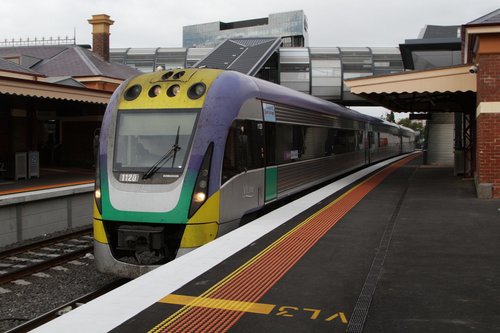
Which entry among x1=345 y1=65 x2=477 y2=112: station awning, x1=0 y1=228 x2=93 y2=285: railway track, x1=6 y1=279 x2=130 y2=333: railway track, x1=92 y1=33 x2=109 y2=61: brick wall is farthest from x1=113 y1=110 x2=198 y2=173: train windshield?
x1=92 y1=33 x2=109 y2=61: brick wall

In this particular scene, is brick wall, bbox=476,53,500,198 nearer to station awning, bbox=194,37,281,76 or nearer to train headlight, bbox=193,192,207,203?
train headlight, bbox=193,192,207,203

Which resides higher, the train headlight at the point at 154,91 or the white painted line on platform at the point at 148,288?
the train headlight at the point at 154,91

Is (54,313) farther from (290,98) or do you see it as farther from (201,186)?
(290,98)

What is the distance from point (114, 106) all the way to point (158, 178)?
1584 millimetres

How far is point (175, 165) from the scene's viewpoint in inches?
274

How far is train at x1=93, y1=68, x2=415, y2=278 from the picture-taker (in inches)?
264

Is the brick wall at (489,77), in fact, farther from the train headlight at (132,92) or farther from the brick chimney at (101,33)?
the brick chimney at (101,33)

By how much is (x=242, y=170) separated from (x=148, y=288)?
3.55 metres

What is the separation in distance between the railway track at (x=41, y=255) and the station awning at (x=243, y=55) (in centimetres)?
2115

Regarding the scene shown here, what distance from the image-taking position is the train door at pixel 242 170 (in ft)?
24.0

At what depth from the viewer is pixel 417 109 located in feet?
68.4

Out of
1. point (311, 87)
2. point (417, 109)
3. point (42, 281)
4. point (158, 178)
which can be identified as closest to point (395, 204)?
point (158, 178)

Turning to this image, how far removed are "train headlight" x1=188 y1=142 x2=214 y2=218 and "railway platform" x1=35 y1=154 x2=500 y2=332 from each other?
63 centimetres

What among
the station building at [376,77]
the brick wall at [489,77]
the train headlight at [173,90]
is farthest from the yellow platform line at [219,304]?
the brick wall at [489,77]
